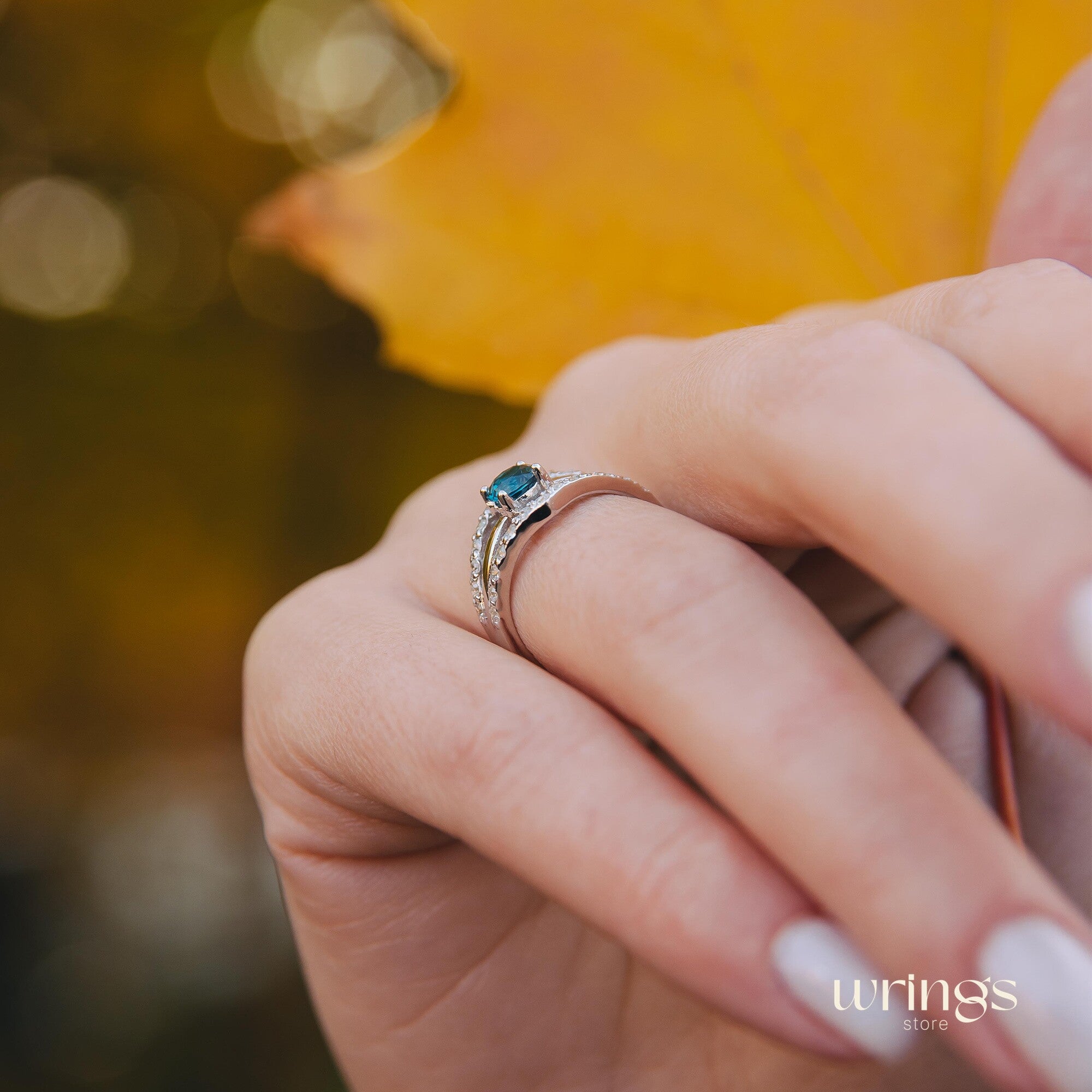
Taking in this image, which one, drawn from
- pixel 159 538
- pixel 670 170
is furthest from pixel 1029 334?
pixel 159 538

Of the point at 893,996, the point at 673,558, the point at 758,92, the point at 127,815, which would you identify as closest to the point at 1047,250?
the point at 758,92

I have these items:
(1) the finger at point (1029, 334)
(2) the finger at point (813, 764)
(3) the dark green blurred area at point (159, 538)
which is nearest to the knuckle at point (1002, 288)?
(1) the finger at point (1029, 334)

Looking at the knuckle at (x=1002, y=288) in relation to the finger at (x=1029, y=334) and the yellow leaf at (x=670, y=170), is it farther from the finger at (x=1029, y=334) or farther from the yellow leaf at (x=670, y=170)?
the yellow leaf at (x=670, y=170)

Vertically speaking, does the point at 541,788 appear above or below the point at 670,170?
below

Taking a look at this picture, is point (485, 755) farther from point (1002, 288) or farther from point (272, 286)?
point (272, 286)

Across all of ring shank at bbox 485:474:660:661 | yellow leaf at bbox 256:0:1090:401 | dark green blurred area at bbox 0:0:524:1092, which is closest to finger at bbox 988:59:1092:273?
yellow leaf at bbox 256:0:1090:401

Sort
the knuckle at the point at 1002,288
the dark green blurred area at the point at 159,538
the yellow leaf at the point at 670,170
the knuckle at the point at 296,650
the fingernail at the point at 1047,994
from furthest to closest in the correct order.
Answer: the dark green blurred area at the point at 159,538 → the yellow leaf at the point at 670,170 → the knuckle at the point at 296,650 → the knuckle at the point at 1002,288 → the fingernail at the point at 1047,994

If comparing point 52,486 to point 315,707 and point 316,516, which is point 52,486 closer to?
point 316,516
